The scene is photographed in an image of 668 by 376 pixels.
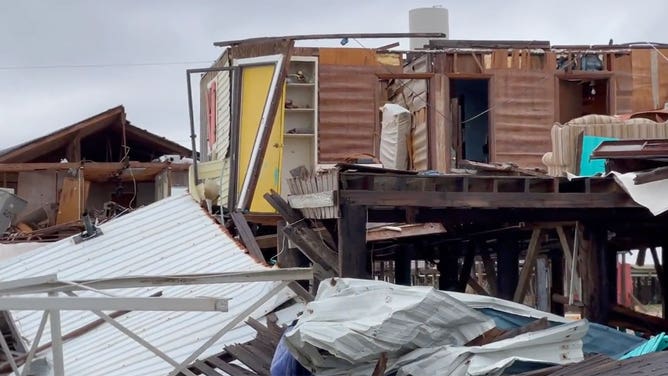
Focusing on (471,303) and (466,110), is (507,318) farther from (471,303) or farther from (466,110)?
(466,110)

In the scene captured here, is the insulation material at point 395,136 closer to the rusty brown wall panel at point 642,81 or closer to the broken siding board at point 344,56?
the broken siding board at point 344,56

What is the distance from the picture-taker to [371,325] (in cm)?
961

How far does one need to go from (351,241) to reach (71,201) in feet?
53.3

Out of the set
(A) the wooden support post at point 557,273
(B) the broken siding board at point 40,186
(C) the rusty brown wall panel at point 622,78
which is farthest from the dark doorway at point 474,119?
(B) the broken siding board at point 40,186

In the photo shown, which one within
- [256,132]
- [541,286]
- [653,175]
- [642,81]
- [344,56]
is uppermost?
[344,56]

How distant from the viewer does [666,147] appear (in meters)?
12.3

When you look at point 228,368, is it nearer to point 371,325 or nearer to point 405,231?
point 371,325

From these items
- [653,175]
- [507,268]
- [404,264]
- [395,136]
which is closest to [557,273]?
[507,268]

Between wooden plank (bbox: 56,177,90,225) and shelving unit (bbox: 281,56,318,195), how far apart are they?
26.5ft

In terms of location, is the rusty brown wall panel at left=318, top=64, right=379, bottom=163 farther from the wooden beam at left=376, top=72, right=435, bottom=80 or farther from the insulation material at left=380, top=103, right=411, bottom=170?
the insulation material at left=380, top=103, right=411, bottom=170

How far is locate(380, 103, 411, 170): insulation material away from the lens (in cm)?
2067

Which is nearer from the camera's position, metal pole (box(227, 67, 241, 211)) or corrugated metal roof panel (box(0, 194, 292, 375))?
corrugated metal roof panel (box(0, 194, 292, 375))

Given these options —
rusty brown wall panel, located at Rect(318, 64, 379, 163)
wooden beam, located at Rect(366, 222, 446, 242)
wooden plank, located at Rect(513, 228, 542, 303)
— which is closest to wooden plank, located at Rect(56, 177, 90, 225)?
rusty brown wall panel, located at Rect(318, 64, 379, 163)

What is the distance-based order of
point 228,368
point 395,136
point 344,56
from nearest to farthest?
point 228,368, point 344,56, point 395,136
